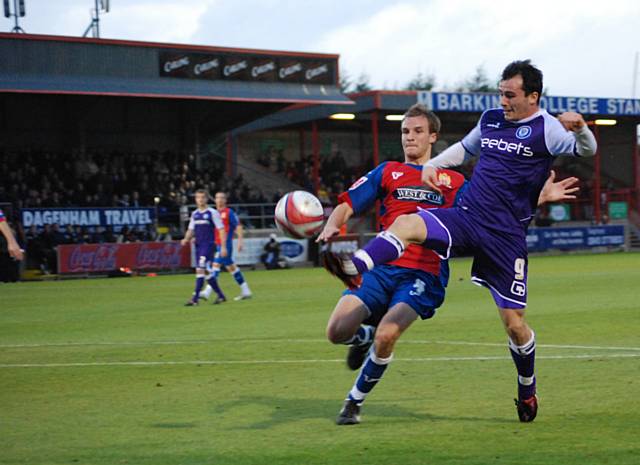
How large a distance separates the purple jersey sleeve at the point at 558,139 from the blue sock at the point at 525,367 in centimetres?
138

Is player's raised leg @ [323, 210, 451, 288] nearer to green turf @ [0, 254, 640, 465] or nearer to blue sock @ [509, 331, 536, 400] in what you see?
blue sock @ [509, 331, 536, 400]

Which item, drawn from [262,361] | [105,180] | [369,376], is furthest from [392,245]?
[105,180]

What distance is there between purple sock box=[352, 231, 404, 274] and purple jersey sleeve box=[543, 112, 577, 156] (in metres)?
1.40

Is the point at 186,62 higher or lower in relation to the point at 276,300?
higher

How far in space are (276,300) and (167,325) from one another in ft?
17.4

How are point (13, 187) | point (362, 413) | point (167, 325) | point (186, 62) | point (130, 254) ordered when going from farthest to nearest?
point (186, 62)
point (13, 187)
point (130, 254)
point (167, 325)
point (362, 413)

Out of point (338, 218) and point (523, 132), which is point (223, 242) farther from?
point (523, 132)

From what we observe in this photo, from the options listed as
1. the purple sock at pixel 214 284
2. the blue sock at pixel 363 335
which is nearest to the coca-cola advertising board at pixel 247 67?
the purple sock at pixel 214 284

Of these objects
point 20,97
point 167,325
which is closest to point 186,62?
point 20,97

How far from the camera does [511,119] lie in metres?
7.29

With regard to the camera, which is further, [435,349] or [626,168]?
[626,168]

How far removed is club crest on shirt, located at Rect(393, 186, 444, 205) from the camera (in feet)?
25.4

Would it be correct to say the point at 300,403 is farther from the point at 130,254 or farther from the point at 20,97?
the point at 20,97

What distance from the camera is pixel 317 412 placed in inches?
304
